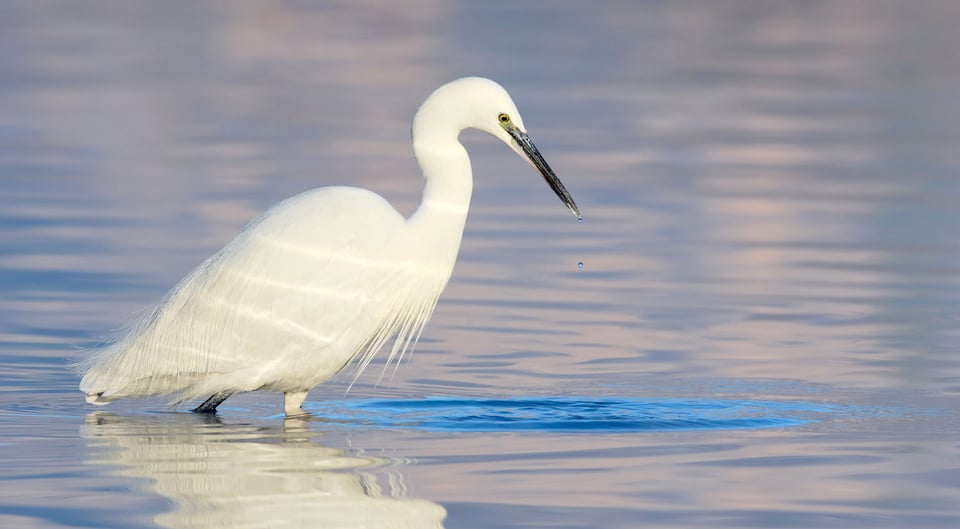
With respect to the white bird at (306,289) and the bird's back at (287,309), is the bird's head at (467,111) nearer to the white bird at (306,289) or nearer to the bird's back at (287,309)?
the white bird at (306,289)

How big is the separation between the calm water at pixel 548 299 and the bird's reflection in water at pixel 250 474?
0.06 ft

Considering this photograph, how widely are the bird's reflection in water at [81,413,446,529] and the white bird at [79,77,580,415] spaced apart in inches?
7.8

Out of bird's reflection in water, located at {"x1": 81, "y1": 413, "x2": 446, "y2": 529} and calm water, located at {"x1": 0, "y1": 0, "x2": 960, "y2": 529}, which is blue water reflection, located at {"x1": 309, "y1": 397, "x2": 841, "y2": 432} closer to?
calm water, located at {"x1": 0, "y1": 0, "x2": 960, "y2": 529}

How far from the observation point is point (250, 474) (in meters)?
6.30

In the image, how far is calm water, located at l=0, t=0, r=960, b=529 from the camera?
240 inches

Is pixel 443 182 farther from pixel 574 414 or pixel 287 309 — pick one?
pixel 574 414

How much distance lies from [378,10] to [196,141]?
679 inches

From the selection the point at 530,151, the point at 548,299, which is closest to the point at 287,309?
the point at 530,151

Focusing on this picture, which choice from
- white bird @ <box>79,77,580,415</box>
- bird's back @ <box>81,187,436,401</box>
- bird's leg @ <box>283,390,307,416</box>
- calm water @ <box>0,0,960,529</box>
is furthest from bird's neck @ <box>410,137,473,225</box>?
bird's leg @ <box>283,390,307,416</box>

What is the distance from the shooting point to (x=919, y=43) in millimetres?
26344

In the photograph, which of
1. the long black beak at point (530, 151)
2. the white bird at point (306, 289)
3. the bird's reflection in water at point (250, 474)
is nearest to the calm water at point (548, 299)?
the bird's reflection in water at point (250, 474)

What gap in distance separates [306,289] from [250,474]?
1.41 meters

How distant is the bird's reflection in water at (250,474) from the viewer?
18.9 ft

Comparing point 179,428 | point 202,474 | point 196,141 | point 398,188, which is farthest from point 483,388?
point 196,141
